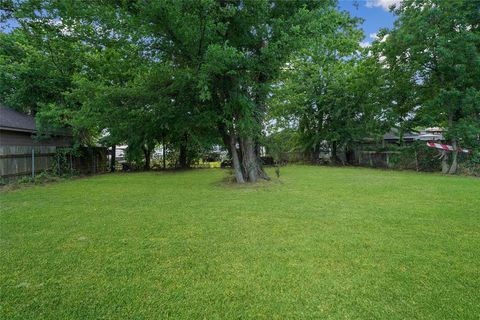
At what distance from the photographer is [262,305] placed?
7.05 ft

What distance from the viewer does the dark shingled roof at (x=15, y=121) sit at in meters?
9.53

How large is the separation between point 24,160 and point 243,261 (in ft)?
33.2

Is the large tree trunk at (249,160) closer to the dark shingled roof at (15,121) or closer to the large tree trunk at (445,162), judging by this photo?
the dark shingled roof at (15,121)

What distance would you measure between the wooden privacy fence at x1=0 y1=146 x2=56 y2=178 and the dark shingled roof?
0.84 meters

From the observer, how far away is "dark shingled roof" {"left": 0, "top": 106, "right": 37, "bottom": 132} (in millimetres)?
9530

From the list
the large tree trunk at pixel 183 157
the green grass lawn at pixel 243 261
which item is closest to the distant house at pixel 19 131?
the green grass lawn at pixel 243 261

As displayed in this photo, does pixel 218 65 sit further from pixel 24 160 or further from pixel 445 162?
pixel 445 162

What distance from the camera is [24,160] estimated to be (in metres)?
9.52

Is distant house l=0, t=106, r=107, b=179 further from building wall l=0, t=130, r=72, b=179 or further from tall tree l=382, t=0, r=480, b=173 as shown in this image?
tall tree l=382, t=0, r=480, b=173

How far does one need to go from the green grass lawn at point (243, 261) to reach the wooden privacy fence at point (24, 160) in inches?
174

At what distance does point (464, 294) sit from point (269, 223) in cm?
248

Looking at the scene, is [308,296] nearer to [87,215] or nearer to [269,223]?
[269,223]

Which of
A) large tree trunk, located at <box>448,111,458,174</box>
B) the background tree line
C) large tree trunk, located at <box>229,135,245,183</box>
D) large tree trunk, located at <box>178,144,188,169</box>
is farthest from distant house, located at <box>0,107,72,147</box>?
large tree trunk, located at <box>448,111,458,174</box>

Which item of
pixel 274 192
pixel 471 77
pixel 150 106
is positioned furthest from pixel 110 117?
pixel 471 77
